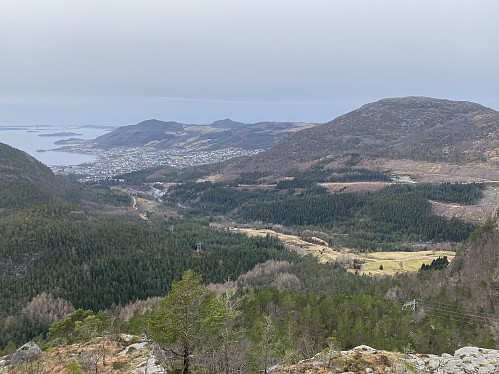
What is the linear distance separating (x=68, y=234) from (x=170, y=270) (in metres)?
51.0

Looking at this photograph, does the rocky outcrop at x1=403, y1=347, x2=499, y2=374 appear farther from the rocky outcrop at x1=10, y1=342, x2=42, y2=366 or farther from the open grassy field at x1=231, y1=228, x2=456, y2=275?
the open grassy field at x1=231, y1=228, x2=456, y2=275

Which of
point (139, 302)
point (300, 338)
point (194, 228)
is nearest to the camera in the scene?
point (300, 338)

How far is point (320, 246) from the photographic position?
159500 mm

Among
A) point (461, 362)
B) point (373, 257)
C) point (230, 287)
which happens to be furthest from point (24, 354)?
point (373, 257)

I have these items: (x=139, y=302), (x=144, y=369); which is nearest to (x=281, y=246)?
(x=139, y=302)

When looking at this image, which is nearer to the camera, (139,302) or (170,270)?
(139,302)

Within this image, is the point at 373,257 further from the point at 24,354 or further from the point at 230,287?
the point at 24,354

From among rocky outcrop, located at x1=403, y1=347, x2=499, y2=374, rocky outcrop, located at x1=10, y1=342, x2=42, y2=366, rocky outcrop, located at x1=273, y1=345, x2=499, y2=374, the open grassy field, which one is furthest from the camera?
the open grassy field

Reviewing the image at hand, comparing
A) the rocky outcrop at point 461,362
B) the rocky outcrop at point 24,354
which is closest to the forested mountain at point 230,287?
the rocky outcrop at point 24,354

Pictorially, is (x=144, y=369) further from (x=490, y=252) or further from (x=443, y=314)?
(x=490, y=252)

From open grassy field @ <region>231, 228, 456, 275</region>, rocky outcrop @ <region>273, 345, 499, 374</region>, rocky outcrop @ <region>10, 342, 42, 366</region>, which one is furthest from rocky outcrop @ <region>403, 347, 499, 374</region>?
open grassy field @ <region>231, 228, 456, 275</region>

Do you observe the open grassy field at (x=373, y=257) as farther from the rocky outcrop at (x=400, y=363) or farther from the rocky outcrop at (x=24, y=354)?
the rocky outcrop at (x=24, y=354)

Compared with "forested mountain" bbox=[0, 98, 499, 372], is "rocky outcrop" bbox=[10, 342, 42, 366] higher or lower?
higher

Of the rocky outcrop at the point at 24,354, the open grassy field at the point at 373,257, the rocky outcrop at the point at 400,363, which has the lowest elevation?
the open grassy field at the point at 373,257
